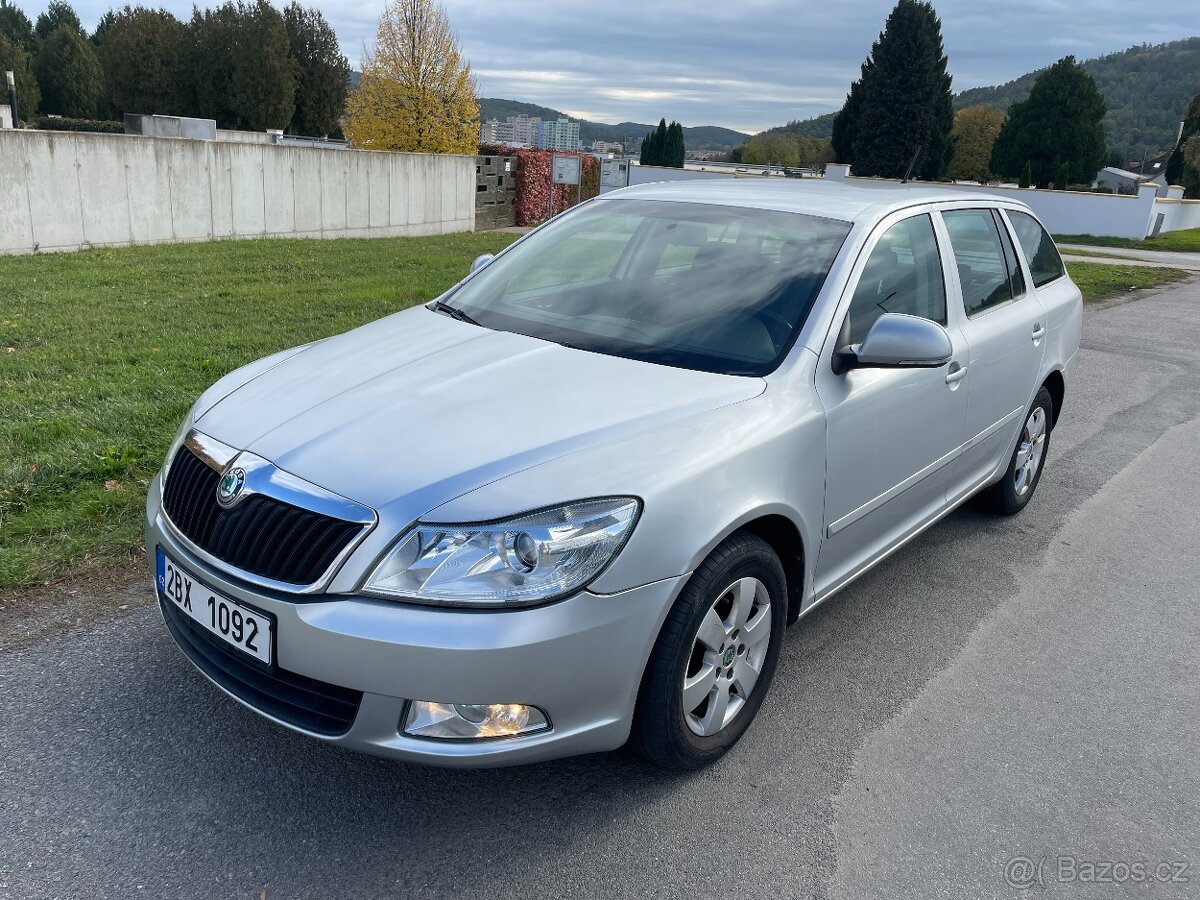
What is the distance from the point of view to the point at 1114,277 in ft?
58.7

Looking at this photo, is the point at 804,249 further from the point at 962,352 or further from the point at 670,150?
the point at 670,150

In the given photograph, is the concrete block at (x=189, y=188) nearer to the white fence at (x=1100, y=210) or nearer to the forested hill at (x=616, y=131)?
the white fence at (x=1100, y=210)

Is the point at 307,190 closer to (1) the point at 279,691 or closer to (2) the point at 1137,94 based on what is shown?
(1) the point at 279,691

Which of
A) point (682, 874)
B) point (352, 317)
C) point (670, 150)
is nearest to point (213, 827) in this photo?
point (682, 874)

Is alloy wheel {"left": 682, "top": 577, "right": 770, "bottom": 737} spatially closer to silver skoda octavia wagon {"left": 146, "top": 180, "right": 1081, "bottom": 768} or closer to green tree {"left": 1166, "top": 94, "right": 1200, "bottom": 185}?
silver skoda octavia wagon {"left": 146, "top": 180, "right": 1081, "bottom": 768}

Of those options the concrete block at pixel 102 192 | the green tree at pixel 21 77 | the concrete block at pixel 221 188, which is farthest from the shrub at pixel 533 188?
the green tree at pixel 21 77

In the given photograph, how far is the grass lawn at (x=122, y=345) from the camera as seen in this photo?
13.8 feet

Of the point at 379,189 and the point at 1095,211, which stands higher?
the point at 1095,211

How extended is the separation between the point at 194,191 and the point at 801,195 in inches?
511

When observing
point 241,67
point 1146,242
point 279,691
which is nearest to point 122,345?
point 279,691

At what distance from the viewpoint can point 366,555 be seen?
2271 mm

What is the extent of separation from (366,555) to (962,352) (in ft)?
8.71

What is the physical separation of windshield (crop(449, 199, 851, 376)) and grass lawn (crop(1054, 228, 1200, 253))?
29.5m

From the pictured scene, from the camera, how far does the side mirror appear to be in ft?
10.1
